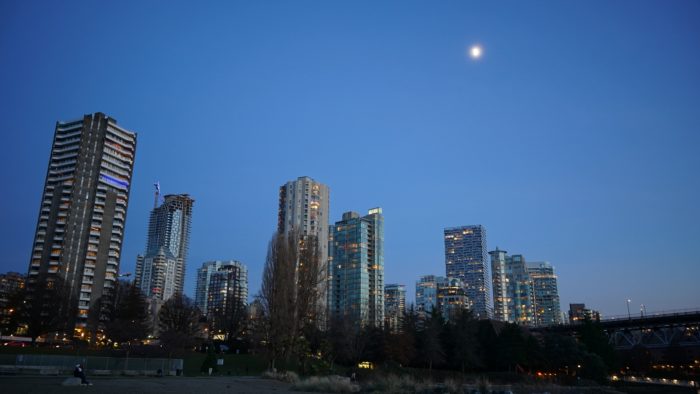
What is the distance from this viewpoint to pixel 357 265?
573 ft

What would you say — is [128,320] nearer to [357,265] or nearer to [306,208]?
[306,208]

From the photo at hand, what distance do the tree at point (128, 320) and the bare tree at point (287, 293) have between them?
120ft

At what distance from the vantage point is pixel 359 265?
17475 cm

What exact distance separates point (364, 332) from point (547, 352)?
25527 mm

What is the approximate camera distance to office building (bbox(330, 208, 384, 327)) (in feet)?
562

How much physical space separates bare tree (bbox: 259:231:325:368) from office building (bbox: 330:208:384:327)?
4720 inches

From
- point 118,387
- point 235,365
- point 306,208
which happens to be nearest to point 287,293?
point 235,365

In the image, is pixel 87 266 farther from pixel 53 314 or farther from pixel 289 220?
pixel 289 220

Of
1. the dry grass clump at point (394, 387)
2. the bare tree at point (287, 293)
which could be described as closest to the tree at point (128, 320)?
the bare tree at point (287, 293)

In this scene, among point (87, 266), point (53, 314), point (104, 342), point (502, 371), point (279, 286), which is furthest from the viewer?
point (87, 266)

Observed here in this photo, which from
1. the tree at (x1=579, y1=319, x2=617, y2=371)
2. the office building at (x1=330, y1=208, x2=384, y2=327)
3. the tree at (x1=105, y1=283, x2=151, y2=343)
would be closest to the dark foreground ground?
the tree at (x1=105, y1=283, x2=151, y2=343)

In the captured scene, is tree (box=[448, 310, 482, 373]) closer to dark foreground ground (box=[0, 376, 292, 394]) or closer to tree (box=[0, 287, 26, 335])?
dark foreground ground (box=[0, 376, 292, 394])

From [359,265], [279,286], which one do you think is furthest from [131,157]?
[279,286]

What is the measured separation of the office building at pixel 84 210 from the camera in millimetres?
130000
